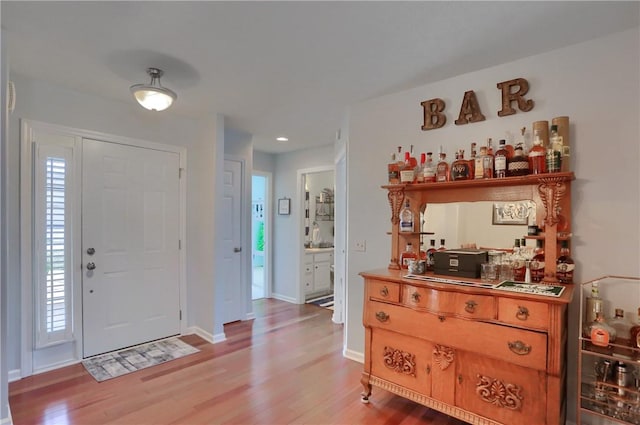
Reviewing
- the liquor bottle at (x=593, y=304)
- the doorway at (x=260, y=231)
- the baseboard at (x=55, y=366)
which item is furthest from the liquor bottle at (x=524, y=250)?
the doorway at (x=260, y=231)

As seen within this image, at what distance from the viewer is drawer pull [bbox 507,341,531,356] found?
1800 millimetres

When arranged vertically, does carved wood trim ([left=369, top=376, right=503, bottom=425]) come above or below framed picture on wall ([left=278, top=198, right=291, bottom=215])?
below

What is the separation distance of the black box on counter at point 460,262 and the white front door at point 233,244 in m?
2.56

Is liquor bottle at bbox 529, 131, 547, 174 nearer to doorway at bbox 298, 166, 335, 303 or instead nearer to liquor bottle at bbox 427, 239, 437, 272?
liquor bottle at bbox 427, 239, 437, 272

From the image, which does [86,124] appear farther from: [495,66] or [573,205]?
[573,205]

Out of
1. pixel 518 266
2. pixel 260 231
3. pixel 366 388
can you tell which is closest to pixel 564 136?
pixel 518 266

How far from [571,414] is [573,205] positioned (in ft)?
4.20

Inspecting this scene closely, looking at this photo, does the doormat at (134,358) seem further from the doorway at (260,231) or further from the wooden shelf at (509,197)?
the wooden shelf at (509,197)

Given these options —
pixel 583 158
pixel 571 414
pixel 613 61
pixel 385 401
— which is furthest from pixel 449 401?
pixel 613 61

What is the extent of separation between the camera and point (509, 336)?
185cm

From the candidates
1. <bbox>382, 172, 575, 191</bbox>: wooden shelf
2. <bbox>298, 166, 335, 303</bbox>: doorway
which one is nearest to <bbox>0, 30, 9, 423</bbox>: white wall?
<bbox>382, 172, 575, 191</bbox>: wooden shelf

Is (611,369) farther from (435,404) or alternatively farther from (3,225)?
(3,225)

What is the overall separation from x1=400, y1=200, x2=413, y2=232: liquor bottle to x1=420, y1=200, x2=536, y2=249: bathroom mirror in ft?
0.34

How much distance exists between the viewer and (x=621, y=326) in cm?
195
